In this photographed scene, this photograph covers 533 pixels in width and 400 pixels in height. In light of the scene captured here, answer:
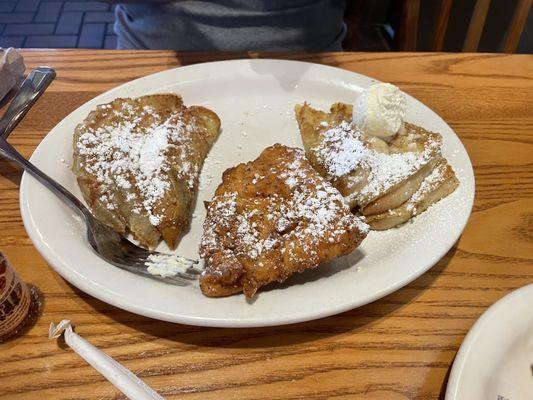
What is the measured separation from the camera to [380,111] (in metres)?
1.13

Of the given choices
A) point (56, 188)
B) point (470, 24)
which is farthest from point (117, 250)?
point (470, 24)

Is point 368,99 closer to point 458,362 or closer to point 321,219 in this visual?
point 321,219

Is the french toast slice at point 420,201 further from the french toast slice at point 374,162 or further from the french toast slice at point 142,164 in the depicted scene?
the french toast slice at point 142,164

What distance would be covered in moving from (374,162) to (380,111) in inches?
5.0

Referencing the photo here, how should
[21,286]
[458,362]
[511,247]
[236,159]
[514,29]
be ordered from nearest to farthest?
[458,362] → [21,286] → [511,247] → [236,159] → [514,29]

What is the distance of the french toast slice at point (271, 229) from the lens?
872 mm

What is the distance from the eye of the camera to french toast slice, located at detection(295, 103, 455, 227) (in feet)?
3.44

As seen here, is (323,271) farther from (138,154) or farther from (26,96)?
(26,96)

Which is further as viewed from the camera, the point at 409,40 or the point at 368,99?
the point at 409,40

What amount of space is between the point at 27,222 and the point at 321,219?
57 centimetres

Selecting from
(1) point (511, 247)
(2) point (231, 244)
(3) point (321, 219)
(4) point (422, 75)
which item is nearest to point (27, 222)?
(2) point (231, 244)

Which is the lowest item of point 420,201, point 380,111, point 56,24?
point 56,24

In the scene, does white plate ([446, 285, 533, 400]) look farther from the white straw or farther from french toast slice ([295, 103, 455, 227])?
the white straw

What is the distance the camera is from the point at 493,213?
111 cm
